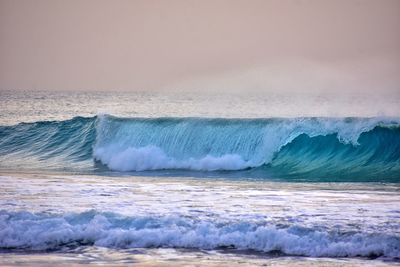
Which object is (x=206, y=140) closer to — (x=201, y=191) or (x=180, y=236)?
(x=201, y=191)

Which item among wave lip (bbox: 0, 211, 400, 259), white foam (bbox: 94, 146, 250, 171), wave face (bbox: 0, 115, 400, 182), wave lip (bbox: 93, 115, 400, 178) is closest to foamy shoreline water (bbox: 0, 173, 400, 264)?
wave lip (bbox: 0, 211, 400, 259)

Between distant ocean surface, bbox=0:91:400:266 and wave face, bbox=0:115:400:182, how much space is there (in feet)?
0.13

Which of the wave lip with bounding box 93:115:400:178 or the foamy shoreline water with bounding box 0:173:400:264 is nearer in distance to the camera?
the foamy shoreline water with bounding box 0:173:400:264

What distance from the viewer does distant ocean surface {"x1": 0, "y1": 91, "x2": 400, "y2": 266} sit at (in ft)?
37.2

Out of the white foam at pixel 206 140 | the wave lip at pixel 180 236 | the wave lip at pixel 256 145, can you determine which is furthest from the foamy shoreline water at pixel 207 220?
the white foam at pixel 206 140

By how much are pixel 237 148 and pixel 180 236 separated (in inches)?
444

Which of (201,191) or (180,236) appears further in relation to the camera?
(201,191)

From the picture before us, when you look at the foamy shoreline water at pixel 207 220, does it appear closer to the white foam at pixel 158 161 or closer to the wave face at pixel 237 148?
the wave face at pixel 237 148

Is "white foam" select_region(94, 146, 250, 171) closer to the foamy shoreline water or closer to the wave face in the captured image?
the wave face

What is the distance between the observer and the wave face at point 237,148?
830 inches

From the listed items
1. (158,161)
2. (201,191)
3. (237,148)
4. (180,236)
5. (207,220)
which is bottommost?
(180,236)

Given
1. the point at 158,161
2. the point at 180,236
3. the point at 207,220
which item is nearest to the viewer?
the point at 180,236

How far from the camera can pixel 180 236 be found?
11781mm

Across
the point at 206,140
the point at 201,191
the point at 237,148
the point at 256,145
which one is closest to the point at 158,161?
the point at 206,140
